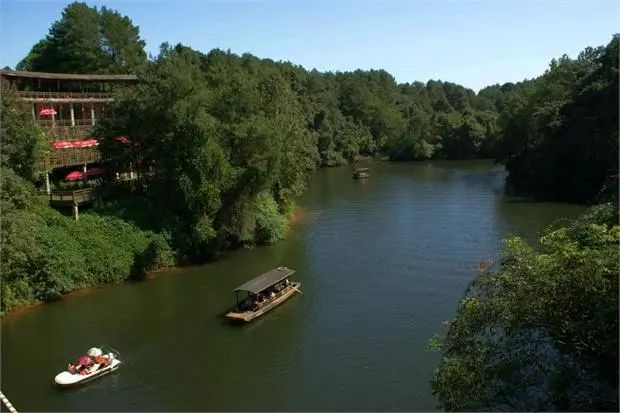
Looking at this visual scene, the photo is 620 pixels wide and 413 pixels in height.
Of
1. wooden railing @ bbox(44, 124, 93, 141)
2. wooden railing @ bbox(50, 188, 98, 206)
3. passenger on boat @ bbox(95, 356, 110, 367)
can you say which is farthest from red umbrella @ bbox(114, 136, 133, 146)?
passenger on boat @ bbox(95, 356, 110, 367)

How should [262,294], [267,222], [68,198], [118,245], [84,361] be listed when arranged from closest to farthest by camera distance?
[84,361] → [262,294] → [118,245] → [68,198] → [267,222]

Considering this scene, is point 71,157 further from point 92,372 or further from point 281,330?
point 92,372

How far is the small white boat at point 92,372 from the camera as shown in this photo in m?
24.3

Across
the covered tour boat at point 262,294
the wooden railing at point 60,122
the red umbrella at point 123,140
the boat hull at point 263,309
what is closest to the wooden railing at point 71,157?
the red umbrella at point 123,140

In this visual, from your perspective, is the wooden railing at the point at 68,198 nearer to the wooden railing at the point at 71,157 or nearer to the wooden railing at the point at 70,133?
the wooden railing at the point at 71,157

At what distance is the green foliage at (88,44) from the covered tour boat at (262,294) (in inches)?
1939

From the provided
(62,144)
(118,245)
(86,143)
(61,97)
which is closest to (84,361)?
(118,245)

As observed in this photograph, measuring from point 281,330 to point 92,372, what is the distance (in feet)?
29.8

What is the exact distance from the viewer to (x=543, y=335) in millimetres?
15359

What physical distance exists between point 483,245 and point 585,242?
28.2m

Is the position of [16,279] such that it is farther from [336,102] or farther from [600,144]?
[336,102]

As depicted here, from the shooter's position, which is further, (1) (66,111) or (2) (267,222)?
(1) (66,111)

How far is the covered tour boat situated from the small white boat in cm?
658

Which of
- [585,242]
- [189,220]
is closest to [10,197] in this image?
[189,220]
